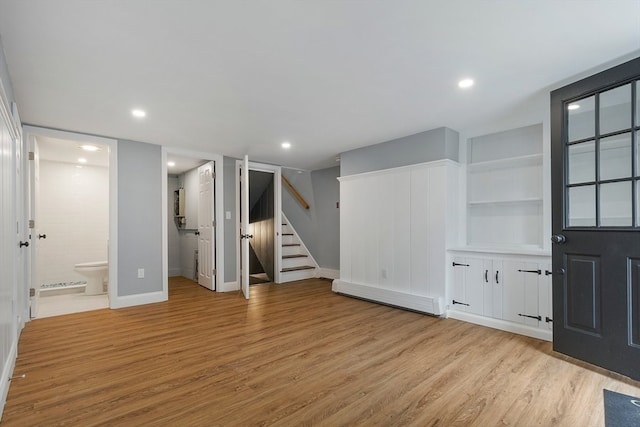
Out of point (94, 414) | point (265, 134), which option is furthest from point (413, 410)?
point (265, 134)

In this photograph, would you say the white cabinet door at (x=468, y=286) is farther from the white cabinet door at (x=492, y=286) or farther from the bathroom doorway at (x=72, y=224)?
the bathroom doorway at (x=72, y=224)

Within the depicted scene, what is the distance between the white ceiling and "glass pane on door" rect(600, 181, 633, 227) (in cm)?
90

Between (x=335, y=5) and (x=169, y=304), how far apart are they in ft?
13.1

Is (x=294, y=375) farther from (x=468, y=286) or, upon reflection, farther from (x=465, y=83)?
(x=465, y=83)

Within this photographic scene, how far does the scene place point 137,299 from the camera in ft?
13.2

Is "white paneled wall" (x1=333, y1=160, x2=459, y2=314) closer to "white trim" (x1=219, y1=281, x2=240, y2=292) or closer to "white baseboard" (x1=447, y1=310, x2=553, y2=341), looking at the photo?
"white baseboard" (x1=447, y1=310, x2=553, y2=341)

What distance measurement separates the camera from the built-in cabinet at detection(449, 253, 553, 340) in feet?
9.42

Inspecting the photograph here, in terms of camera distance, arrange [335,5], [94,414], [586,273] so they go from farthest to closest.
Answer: [586,273] < [94,414] < [335,5]

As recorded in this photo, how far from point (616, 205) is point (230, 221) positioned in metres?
4.62

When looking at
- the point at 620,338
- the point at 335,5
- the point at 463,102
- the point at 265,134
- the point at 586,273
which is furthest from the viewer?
the point at 265,134

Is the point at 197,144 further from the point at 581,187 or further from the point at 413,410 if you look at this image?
the point at 581,187

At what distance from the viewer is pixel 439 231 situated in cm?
352

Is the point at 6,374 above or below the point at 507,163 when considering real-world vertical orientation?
below

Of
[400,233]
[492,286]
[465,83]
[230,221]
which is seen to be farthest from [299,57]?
[230,221]
